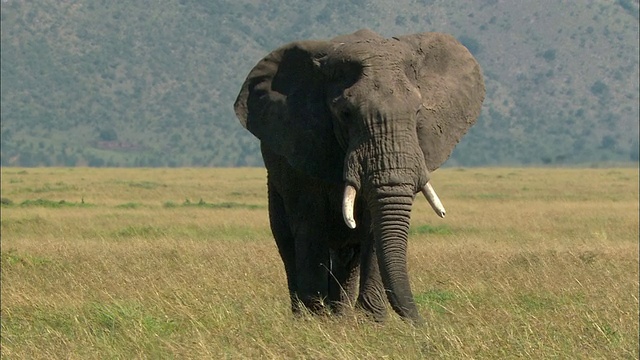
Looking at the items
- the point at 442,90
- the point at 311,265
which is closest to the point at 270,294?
the point at 311,265

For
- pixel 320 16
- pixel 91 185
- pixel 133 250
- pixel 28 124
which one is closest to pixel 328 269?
pixel 133 250

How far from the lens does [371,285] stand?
9.08 meters

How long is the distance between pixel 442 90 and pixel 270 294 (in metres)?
3.31

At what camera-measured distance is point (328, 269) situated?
31.2 ft

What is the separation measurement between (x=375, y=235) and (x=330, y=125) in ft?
3.37

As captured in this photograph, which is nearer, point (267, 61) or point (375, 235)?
point (375, 235)

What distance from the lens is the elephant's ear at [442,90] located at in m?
8.86

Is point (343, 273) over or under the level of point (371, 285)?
under

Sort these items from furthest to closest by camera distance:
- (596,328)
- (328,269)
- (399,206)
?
(328,269) → (596,328) → (399,206)

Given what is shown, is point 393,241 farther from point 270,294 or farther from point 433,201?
point 270,294

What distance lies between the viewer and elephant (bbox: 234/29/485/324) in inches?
323

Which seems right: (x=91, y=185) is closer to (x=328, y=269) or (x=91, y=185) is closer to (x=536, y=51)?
(x=328, y=269)

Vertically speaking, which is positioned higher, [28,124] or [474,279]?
[474,279]

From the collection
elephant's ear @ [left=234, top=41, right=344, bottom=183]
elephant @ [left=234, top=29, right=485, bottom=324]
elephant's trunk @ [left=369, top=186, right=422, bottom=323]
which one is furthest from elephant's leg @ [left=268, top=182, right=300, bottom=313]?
elephant's trunk @ [left=369, top=186, right=422, bottom=323]
